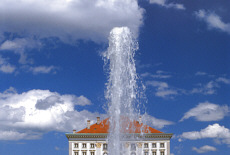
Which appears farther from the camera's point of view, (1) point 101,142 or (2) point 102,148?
(1) point 101,142

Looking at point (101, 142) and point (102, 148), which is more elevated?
point (101, 142)

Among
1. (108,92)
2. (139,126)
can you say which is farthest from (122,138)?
(139,126)

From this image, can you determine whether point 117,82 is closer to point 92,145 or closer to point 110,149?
point 110,149

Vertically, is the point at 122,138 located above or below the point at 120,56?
below

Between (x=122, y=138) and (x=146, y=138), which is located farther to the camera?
(x=146, y=138)

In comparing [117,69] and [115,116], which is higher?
[117,69]

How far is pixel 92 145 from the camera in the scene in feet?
251

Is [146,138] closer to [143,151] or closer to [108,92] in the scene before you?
[143,151]

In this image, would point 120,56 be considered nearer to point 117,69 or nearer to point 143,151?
point 117,69

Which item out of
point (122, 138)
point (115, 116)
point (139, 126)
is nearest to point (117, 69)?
point (115, 116)

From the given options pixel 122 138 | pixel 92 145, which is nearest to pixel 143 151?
pixel 92 145

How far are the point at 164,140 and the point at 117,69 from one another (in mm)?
48188

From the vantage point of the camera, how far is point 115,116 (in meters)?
30.8

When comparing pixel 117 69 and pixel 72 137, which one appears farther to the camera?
pixel 72 137
